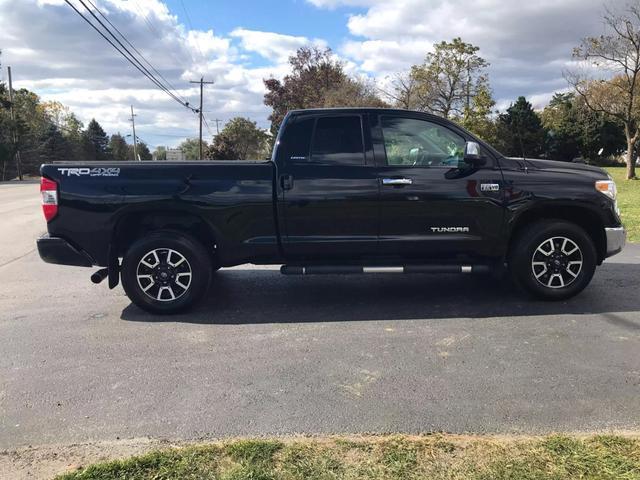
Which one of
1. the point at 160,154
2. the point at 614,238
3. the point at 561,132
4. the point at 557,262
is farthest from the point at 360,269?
the point at 160,154

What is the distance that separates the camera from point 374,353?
4527 mm

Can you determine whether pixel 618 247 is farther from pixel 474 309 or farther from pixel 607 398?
pixel 607 398

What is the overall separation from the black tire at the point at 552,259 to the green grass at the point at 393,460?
2.80 m

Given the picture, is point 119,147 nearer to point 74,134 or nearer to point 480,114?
point 74,134

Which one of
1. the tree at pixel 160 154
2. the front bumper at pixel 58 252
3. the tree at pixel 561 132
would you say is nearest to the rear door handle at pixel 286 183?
the front bumper at pixel 58 252

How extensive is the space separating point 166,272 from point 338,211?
183 centimetres

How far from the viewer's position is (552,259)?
575 centimetres

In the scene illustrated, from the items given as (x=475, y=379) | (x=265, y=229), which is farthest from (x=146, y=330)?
(x=475, y=379)

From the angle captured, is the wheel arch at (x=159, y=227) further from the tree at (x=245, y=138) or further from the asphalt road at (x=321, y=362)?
the tree at (x=245, y=138)

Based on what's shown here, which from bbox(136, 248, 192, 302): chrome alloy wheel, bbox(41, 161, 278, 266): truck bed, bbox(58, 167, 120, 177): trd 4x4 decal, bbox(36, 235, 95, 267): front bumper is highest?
bbox(58, 167, 120, 177): trd 4x4 decal

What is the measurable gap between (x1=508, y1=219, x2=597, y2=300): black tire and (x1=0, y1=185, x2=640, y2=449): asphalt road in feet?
0.66

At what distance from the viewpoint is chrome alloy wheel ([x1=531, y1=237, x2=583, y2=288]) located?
574 cm

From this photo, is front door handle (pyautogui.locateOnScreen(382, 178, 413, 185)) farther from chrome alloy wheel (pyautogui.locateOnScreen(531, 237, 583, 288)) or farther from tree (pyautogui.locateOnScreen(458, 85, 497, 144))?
tree (pyautogui.locateOnScreen(458, 85, 497, 144))

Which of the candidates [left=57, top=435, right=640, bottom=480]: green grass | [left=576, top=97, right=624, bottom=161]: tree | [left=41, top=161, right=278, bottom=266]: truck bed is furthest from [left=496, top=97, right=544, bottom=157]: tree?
[left=57, top=435, right=640, bottom=480]: green grass
